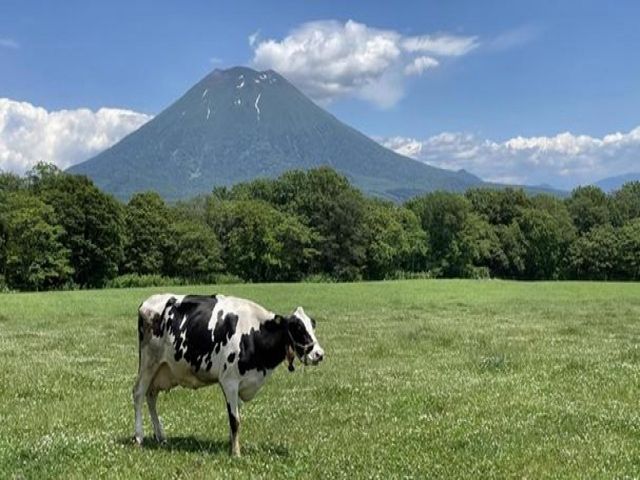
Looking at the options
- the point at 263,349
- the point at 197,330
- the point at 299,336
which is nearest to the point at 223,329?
the point at 197,330

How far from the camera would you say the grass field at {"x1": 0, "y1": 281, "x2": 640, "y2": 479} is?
978 cm

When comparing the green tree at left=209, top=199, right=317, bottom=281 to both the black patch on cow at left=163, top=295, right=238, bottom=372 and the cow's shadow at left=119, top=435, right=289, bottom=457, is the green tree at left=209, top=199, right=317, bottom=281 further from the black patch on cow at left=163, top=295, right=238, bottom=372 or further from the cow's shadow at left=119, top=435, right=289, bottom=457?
the black patch on cow at left=163, top=295, right=238, bottom=372

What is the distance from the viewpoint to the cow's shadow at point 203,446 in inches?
420

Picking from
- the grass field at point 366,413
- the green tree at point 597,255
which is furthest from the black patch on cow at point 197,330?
the green tree at point 597,255

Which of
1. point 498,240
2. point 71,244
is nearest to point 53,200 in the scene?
point 71,244

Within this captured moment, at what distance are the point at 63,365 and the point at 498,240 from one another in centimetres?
11786

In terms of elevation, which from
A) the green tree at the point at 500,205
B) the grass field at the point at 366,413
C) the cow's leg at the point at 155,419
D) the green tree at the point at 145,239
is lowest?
the grass field at the point at 366,413

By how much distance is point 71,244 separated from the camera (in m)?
97.1

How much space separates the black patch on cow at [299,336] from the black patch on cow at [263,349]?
9.6 inches

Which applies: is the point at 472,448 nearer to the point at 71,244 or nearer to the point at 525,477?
the point at 525,477

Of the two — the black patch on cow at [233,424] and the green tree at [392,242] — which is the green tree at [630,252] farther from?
the black patch on cow at [233,424]

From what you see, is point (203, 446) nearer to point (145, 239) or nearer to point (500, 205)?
point (145, 239)

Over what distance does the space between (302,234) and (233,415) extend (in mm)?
106982

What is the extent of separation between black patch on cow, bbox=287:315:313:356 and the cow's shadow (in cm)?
165
